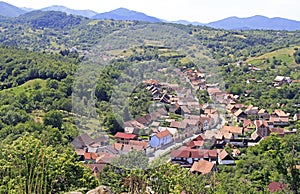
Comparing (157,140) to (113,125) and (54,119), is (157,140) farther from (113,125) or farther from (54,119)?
(54,119)

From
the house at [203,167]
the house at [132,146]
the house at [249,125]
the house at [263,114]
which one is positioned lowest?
the house at [249,125]

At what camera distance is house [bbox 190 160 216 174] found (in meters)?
8.02

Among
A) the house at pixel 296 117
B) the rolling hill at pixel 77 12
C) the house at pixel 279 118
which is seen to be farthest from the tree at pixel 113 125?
the rolling hill at pixel 77 12

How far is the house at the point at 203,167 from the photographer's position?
26.3 ft

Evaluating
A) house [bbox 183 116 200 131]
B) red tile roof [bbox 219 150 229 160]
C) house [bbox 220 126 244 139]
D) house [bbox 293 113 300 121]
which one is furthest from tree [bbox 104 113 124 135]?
house [bbox 293 113 300 121]

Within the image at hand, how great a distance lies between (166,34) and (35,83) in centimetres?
1115

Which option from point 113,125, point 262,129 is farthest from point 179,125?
point 262,129

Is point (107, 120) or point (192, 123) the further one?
point (107, 120)

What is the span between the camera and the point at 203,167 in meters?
8.14

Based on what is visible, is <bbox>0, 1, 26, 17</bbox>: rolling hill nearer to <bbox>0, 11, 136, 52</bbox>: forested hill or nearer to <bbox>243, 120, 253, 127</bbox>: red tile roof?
<bbox>0, 11, 136, 52</bbox>: forested hill

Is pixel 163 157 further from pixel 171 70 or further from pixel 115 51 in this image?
pixel 115 51

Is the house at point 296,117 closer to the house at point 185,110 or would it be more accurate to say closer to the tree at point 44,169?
the tree at point 44,169

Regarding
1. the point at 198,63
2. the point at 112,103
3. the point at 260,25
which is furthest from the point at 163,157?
the point at 260,25

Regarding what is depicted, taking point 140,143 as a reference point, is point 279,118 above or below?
below
